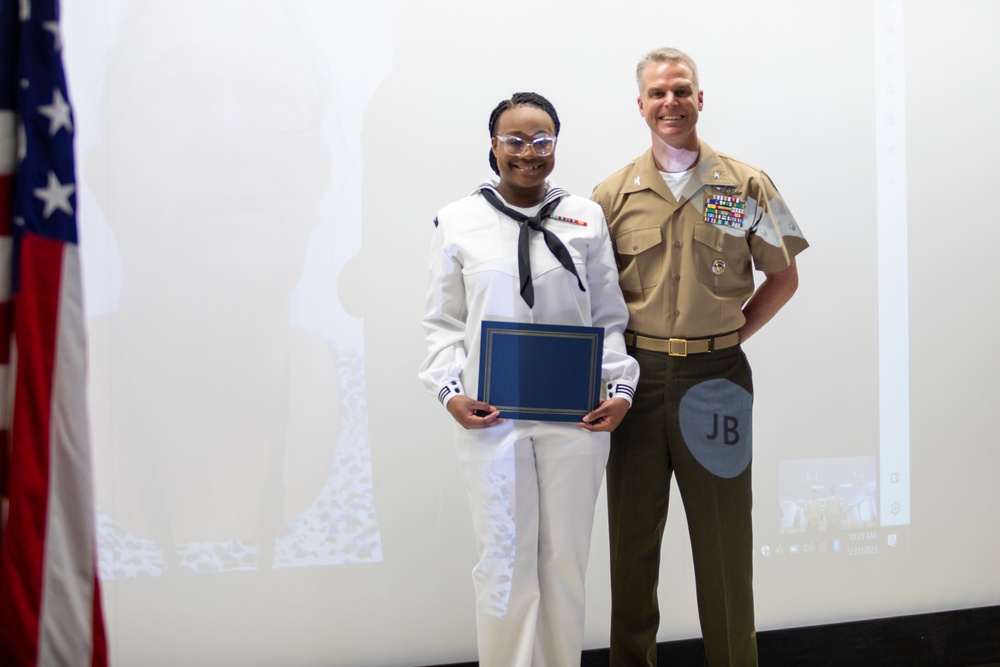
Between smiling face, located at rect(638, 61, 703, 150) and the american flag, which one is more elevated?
smiling face, located at rect(638, 61, 703, 150)

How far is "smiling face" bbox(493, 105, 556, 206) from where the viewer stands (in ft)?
7.34

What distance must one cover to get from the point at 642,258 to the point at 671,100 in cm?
44

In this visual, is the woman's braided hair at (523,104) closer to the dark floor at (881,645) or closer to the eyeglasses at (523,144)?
the eyeglasses at (523,144)

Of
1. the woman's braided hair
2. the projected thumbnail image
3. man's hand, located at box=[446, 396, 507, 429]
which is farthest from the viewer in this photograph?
the projected thumbnail image

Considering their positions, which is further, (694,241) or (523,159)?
(694,241)

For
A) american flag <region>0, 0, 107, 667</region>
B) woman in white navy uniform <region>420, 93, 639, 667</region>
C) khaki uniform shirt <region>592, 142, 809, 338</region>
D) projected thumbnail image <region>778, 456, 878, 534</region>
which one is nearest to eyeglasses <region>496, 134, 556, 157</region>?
woman in white navy uniform <region>420, 93, 639, 667</region>

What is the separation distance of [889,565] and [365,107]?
2647mm

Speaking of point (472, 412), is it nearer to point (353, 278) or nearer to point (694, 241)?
point (694, 241)

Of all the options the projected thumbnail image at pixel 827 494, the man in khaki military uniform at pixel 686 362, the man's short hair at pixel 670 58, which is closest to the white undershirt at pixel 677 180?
the man in khaki military uniform at pixel 686 362

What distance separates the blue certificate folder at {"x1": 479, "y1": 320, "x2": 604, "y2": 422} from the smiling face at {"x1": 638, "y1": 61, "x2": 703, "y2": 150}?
641 mm

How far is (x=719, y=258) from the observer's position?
7.99ft

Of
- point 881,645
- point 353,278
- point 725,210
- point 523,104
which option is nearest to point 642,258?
point 725,210

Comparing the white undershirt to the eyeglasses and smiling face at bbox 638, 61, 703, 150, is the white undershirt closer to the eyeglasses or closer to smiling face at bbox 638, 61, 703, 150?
smiling face at bbox 638, 61, 703, 150

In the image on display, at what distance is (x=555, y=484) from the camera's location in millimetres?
2191
